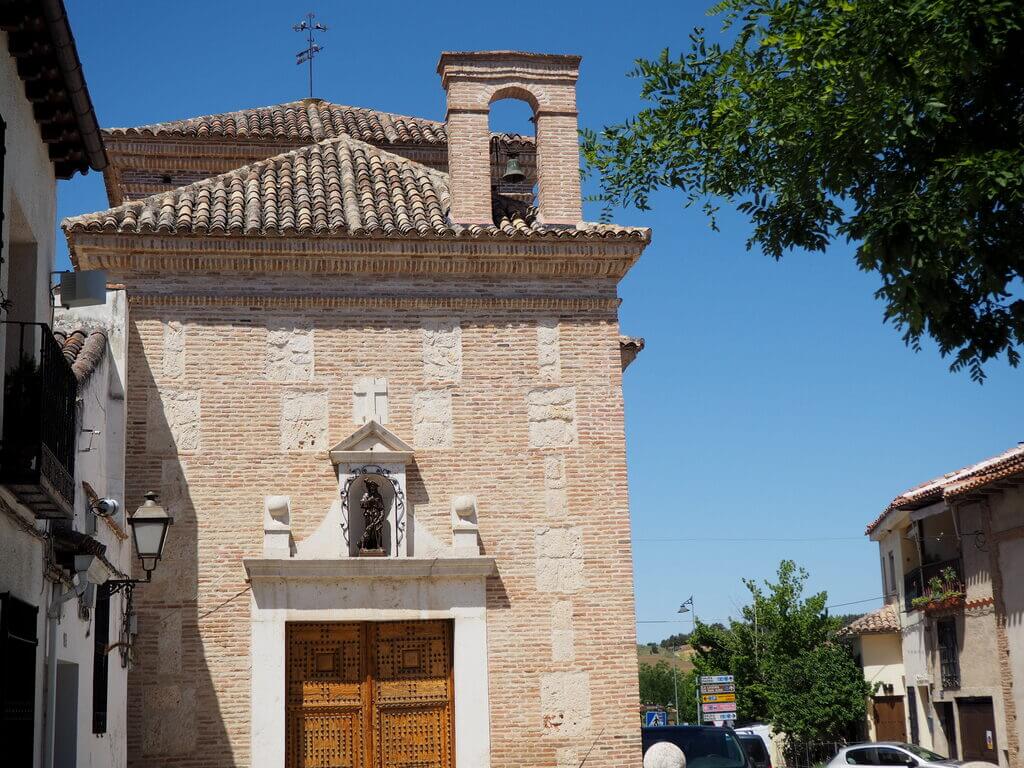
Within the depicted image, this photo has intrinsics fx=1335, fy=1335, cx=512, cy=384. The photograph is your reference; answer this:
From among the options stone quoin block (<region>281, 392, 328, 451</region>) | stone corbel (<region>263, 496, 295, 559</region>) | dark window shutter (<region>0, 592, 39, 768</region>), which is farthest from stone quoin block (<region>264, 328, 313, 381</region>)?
dark window shutter (<region>0, 592, 39, 768</region>)

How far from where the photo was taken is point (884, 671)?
34.0 m

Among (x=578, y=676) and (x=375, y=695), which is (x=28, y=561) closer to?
(x=375, y=695)

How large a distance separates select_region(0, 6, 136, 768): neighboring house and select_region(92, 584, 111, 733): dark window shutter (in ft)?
0.06

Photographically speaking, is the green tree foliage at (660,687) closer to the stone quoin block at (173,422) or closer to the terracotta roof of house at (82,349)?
the stone quoin block at (173,422)

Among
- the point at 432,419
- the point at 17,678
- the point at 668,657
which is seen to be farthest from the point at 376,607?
the point at 668,657

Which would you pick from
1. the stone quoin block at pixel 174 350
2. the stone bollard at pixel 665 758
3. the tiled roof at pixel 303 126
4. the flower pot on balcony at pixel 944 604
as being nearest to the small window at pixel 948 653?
the flower pot on balcony at pixel 944 604

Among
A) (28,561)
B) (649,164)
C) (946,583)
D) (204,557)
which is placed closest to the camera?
(28,561)

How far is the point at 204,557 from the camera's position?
13336mm

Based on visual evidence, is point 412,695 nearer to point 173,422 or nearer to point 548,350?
point 173,422

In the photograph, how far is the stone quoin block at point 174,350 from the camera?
45.1ft

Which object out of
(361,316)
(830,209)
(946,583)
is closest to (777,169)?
(830,209)

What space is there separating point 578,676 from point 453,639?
51.7 inches

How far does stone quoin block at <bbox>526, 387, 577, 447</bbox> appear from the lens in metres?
14.1

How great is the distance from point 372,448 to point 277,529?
1.27m
